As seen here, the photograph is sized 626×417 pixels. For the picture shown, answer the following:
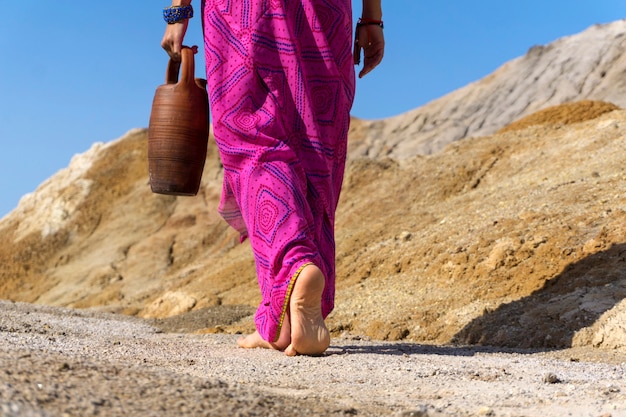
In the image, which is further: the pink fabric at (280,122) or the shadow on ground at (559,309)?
the shadow on ground at (559,309)

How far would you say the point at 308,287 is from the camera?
433cm

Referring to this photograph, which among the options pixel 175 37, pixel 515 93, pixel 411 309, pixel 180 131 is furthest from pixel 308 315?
pixel 515 93

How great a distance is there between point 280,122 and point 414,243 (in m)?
3.87

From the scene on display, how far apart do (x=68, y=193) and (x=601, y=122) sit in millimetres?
12484

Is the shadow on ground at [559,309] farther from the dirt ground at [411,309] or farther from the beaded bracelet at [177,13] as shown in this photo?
the beaded bracelet at [177,13]

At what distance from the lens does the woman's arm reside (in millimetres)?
5453

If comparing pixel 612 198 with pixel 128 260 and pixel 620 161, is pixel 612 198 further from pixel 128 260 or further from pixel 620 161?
pixel 128 260

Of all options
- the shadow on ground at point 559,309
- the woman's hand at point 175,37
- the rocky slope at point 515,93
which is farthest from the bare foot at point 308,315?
the rocky slope at point 515,93

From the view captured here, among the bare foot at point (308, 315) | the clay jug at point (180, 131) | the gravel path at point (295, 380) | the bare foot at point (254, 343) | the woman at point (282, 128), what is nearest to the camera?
the gravel path at point (295, 380)

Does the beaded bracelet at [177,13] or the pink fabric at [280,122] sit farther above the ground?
the beaded bracelet at [177,13]

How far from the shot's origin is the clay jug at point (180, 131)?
16.2ft

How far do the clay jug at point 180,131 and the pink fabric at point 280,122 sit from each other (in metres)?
0.13

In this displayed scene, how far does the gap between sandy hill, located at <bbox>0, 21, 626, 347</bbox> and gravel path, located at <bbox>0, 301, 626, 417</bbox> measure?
99 centimetres

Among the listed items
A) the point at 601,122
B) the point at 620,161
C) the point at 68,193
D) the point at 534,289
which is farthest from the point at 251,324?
the point at 68,193
